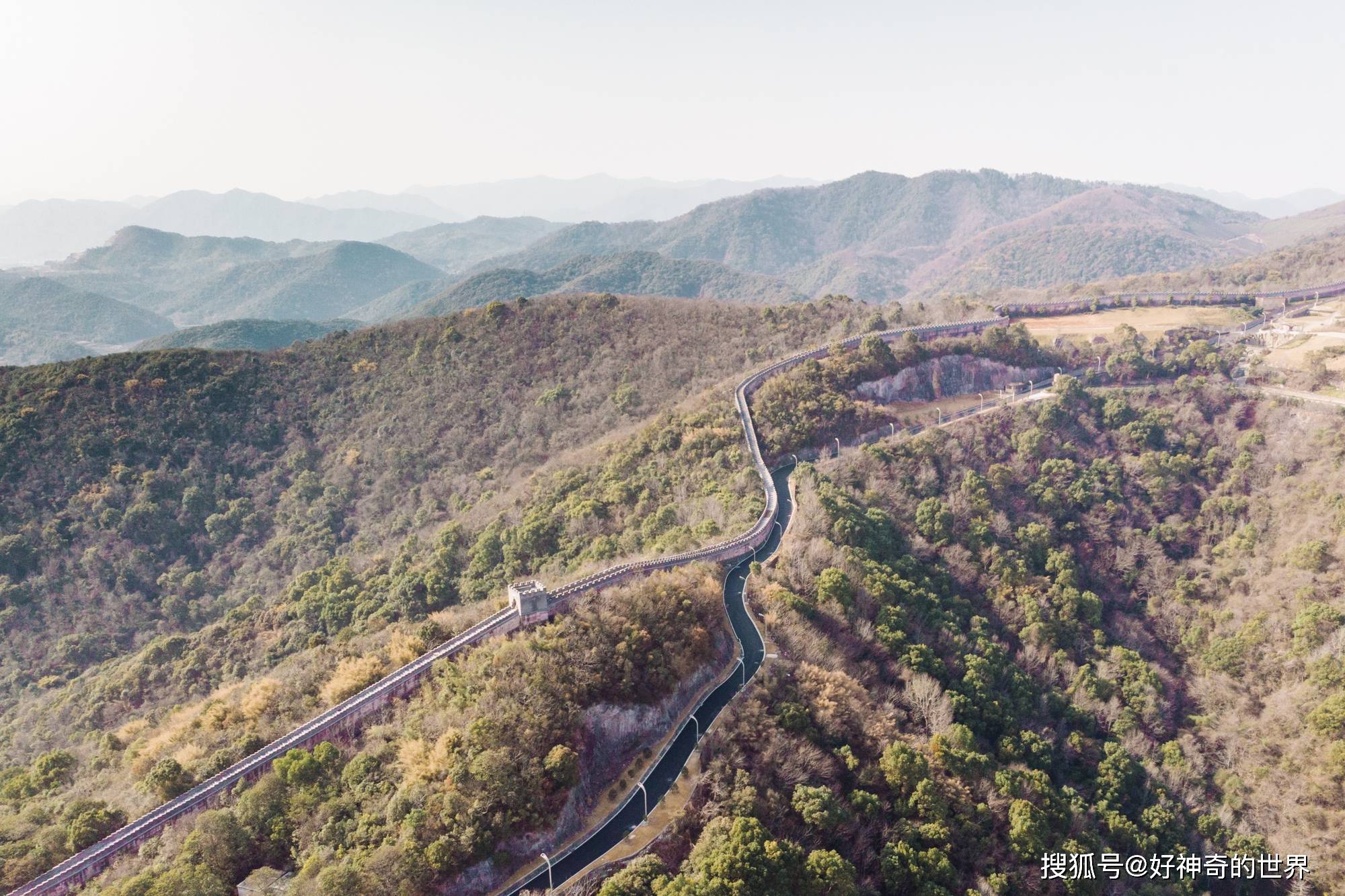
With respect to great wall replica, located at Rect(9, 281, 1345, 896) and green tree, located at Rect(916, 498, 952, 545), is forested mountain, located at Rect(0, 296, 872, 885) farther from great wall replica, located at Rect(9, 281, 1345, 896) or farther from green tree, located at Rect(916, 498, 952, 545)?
green tree, located at Rect(916, 498, 952, 545)

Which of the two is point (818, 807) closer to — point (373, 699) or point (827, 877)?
point (827, 877)

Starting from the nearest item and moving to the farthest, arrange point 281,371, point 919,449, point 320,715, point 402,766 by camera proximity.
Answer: point 402,766
point 320,715
point 919,449
point 281,371

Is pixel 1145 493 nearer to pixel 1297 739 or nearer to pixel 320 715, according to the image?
pixel 1297 739

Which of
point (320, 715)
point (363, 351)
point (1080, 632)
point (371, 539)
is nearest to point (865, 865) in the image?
point (320, 715)

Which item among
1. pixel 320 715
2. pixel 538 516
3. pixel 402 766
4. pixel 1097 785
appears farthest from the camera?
pixel 538 516

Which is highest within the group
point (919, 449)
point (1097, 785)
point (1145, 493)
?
point (919, 449)

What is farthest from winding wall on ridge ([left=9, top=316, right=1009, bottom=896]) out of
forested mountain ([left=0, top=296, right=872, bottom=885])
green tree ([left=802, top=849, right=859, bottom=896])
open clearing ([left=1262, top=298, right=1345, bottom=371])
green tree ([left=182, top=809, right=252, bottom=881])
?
open clearing ([left=1262, top=298, right=1345, bottom=371])
